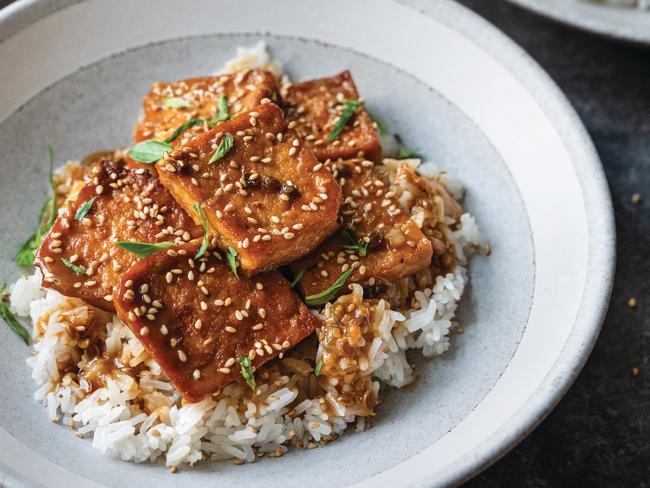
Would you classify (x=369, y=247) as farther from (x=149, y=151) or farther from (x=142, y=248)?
(x=149, y=151)

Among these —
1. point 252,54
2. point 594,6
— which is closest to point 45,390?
point 252,54

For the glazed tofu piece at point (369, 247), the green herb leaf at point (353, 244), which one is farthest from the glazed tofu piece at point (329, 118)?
the green herb leaf at point (353, 244)

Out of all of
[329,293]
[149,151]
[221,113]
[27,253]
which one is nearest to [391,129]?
[221,113]

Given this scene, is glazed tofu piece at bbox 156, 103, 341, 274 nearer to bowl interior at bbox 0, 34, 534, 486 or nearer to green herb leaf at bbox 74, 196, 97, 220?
green herb leaf at bbox 74, 196, 97, 220

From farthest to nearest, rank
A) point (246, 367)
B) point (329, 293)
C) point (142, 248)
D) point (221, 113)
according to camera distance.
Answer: point (221, 113) → point (329, 293) → point (142, 248) → point (246, 367)

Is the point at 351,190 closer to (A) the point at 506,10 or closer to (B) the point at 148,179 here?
(B) the point at 148,179

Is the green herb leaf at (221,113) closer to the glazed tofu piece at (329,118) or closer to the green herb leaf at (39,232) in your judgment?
the glazed tofu piece at (329,118)
